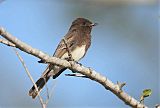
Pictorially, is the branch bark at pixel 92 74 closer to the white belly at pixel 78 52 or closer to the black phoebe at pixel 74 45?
the black phoebe at pixel 74 45

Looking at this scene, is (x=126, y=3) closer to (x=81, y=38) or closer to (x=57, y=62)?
(x=81, y=38)

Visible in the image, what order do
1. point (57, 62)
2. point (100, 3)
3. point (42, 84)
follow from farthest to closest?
point (100, 3), point (42, 84), point (57, 62)

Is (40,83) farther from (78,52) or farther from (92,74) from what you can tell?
(92,74)

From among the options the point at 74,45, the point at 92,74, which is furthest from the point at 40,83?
the point at 92,74

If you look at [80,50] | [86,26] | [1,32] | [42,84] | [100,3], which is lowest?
[1,32]

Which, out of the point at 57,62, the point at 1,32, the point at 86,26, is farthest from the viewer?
the point at 86,26

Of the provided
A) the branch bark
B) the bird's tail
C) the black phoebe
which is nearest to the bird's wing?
the black phoebe

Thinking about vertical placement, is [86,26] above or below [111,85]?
above

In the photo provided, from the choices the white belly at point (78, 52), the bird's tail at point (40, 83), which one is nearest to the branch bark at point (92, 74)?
the bird's tail at point (40, 83)

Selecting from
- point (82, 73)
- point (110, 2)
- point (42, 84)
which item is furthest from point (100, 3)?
point (82, 73)
